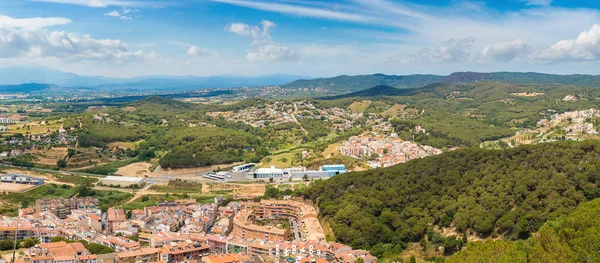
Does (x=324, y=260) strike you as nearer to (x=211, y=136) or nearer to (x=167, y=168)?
(x=167, y=168)

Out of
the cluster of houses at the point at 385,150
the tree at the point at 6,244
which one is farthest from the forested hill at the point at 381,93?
the tree at the point at 6,244

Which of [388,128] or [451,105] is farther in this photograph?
[451,105]

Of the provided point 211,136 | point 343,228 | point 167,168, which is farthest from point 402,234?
point 211,136

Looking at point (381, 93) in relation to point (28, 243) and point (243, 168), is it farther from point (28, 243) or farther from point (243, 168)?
point (28, 243)

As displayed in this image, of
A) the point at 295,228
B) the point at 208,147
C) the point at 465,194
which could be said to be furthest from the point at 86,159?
the point at 465,194

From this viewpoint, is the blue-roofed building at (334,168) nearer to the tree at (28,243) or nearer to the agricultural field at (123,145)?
the agricultural field at (123,145)
